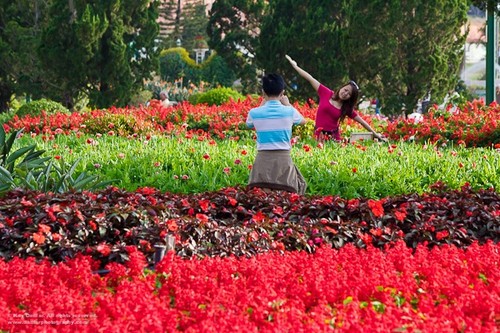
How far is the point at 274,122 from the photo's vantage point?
6.89 meters

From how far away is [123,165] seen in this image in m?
9.29

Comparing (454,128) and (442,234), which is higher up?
(442,234)

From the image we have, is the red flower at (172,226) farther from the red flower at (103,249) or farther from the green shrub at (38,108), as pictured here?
the green shrub at (38,108)

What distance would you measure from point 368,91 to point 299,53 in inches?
187

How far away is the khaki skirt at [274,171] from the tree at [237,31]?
2500 centimetres

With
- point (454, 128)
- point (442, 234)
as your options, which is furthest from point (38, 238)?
point (454, 128)

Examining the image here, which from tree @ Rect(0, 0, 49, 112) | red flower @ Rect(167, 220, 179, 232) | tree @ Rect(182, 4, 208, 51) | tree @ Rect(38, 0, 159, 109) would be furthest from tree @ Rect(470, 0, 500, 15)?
tree @ Rect(182, 4, 208, 51)

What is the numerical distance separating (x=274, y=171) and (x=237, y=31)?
26037mm

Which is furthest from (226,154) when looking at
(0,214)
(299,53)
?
(299,53)

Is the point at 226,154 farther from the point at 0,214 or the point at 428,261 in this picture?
the point at 428,261

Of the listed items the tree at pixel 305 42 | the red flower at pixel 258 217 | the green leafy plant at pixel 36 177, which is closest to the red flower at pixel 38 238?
the red flower at pixel 258 217

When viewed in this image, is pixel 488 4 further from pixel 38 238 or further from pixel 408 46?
pixel 38 238

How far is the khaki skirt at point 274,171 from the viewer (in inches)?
276

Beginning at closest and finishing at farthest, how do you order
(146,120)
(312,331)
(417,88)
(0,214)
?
(312,331) < (0,214) < (146,120) < (417,88)
